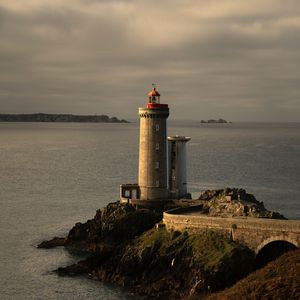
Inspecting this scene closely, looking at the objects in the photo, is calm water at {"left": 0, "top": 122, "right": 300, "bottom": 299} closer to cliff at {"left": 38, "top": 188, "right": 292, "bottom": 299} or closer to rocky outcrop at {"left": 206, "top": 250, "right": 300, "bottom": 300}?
cliff at {"left": 38, "top": 188, "right": 292, "bottom": 299}

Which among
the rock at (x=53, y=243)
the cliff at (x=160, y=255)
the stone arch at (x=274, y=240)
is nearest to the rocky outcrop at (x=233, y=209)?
the cliff at (x=160, y=255)

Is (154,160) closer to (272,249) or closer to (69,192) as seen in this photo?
(272,249)

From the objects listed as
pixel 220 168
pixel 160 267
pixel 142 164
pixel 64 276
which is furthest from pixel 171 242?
pixel 220 168

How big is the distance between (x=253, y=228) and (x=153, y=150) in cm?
1784


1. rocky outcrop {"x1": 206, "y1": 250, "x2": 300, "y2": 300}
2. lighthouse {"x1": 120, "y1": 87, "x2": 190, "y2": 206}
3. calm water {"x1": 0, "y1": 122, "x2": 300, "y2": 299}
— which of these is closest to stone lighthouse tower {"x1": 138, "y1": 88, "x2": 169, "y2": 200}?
lighthouse {"x1": 120, "y1": 87, "x2": 190, "y2": 206}

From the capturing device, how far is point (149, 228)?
53469mm

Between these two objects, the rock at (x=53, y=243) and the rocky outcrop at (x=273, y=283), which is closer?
the rocky outcrop at (x=273, y=283)

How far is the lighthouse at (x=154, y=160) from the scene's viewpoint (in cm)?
5881

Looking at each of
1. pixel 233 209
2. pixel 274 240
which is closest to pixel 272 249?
pixel 274 240

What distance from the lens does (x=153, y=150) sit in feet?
194

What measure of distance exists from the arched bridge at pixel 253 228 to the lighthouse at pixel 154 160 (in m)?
12.6

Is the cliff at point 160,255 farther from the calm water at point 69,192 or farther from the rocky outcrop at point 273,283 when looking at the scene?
the calm water at point 69,192

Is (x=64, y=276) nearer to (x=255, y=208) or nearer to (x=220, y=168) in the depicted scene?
(x=255, y=208)

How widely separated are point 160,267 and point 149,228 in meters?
9.34
